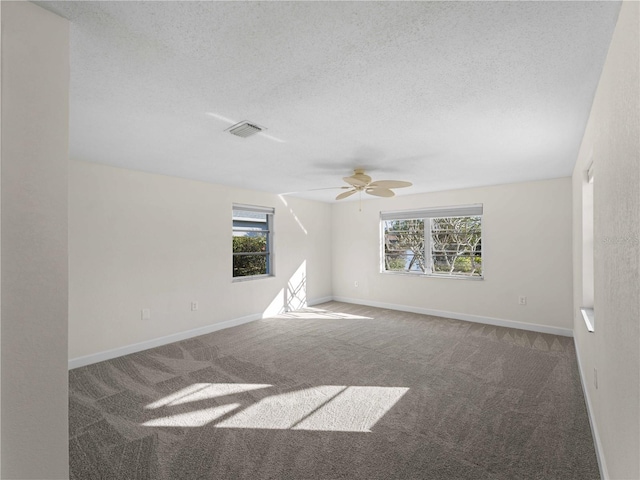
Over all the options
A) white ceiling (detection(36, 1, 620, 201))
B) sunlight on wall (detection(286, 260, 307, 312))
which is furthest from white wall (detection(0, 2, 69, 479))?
sunlight on wall (detection(286, 260, 307, 312))

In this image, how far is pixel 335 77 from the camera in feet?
5.86

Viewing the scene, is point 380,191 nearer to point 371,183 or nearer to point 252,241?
point 371,183

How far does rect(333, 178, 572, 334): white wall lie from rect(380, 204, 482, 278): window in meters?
0.16

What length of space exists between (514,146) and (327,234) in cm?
446

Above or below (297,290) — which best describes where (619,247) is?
above

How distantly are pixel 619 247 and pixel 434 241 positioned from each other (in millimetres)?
4597

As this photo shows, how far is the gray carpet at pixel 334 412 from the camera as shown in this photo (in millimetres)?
1960

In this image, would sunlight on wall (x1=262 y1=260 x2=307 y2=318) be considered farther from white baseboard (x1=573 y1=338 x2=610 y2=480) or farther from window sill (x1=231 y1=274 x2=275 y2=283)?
white baseboard (x1=573 y1=338 x2=610 y2=480)

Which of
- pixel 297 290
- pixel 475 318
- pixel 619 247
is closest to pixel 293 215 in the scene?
pixel 297 290

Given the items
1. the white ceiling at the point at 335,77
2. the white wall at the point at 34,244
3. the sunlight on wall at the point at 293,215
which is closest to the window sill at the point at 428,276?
the sunlight on wall at the point at 293,215

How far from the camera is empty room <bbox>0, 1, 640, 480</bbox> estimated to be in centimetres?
123

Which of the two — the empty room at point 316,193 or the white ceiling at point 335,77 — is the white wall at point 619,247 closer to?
the empty room at point 316,193

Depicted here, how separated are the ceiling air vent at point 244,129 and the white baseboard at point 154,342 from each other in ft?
9.76

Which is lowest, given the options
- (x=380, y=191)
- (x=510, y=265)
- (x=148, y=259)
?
(x=510, y=265)
